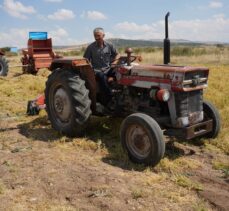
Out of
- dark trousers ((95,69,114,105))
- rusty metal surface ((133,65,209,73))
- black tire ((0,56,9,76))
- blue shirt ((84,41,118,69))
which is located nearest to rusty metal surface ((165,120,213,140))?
rusty metal surface ((133,65,209,73))

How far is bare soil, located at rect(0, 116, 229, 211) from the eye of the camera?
3982 mm

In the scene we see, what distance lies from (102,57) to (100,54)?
0.06 m

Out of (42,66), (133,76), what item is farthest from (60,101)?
(42,66)

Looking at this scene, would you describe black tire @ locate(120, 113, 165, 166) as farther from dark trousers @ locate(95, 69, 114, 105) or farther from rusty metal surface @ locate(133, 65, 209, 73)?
dark trousers @ locate(95, 69, 114, 105)

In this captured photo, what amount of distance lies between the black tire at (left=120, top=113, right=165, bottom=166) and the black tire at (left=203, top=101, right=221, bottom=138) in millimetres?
1296

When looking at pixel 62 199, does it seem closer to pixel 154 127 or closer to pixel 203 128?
pixel 154 127

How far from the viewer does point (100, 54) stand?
6.48 m

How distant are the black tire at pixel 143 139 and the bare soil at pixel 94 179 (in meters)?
0.14

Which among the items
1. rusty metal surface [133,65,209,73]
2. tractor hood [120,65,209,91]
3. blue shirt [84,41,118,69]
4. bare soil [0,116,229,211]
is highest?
blue shirt [84,41,118,69]

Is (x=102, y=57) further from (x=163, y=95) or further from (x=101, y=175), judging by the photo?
(x=101, y=175)

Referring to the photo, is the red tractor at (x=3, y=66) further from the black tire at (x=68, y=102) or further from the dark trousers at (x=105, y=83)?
the dark trousers at (x=105, y=83)

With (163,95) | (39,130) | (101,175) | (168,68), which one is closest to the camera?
(101,175)

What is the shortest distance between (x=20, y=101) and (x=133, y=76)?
463 cm

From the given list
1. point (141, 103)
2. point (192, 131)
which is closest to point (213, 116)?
point (192, 131)
